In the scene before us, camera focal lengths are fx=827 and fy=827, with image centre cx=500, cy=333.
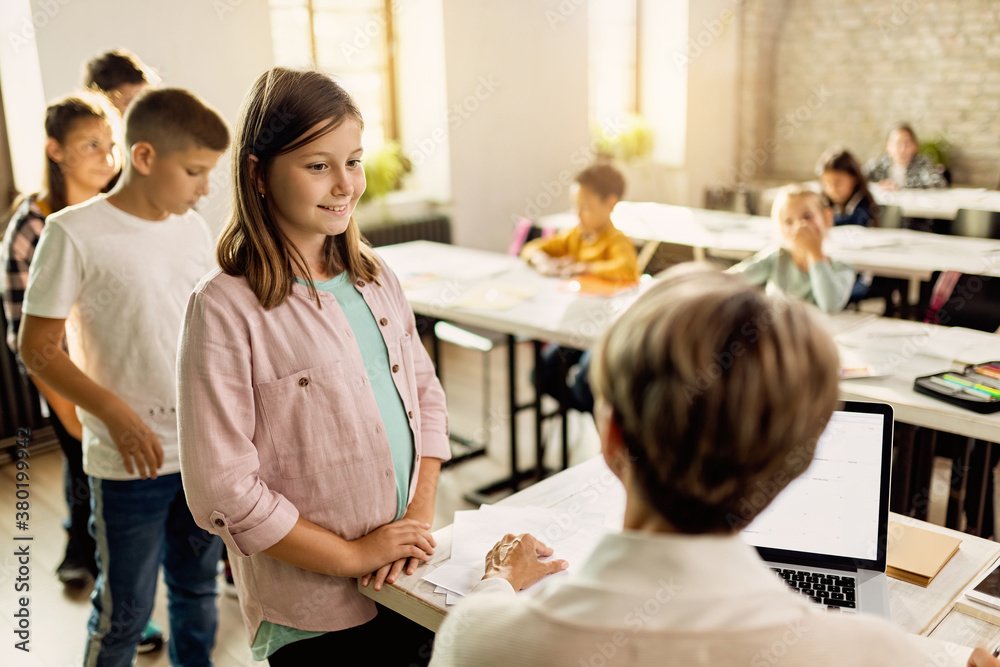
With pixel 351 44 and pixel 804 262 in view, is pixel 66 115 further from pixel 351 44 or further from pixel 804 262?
pixel 351 44

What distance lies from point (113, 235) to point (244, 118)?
73 centimetres

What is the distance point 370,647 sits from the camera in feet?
→ 4.19

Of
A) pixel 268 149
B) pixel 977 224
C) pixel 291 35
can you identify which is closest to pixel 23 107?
pixel 291 35

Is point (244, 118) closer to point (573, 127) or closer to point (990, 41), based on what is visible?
point (573, 127)

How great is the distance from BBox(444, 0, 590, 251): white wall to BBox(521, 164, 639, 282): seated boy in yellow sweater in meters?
2.02

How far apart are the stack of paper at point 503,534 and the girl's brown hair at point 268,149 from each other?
0.48 m

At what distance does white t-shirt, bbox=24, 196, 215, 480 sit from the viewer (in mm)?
1668

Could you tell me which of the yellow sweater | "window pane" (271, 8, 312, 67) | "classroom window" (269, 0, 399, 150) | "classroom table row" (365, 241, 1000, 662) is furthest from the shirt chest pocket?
"window pane" (271, 8, 312, 67)

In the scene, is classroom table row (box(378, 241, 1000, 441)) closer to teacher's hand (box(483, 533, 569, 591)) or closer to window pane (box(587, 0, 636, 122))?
teacher's hand (box(483, 533, 569, 591))

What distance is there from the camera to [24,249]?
7.40 ft

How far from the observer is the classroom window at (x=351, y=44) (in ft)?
15.9

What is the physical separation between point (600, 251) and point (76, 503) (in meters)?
2.13

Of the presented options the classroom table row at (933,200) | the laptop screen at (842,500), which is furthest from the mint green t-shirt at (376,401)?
the classroom table row at (933,200)

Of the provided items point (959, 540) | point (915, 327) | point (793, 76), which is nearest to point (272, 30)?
point (915, 327)
